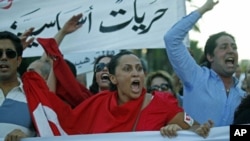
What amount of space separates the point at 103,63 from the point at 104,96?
3.08ft

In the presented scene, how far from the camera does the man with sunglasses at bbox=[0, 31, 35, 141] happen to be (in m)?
5.23

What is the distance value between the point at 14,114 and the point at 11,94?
7.1 inches

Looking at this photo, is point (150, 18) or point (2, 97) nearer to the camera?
point (2, 97)

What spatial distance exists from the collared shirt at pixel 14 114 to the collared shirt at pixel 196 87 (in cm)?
111

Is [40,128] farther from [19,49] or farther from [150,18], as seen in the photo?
[150,18]

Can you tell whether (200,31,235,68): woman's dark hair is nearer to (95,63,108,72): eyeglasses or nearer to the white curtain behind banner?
the white curtain behind banner

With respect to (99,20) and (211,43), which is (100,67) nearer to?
(99,20)

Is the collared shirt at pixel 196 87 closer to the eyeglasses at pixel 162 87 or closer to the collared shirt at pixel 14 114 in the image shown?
the collared shirt at pixel 14 114

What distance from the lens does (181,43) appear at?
5.69m

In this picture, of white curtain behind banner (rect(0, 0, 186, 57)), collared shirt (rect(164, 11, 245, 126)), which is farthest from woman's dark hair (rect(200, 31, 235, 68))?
white curtain behind banner (rect(0, 0, 186, 57))

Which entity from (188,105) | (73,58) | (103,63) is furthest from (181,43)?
(73,58)

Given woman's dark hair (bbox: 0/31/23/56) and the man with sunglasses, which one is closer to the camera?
the man with sunglasses

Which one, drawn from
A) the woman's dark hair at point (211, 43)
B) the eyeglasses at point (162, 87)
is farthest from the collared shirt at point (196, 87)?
the eyeglasses at point (162, 87)

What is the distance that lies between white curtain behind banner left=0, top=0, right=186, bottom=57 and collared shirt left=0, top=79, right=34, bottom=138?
129 cm
